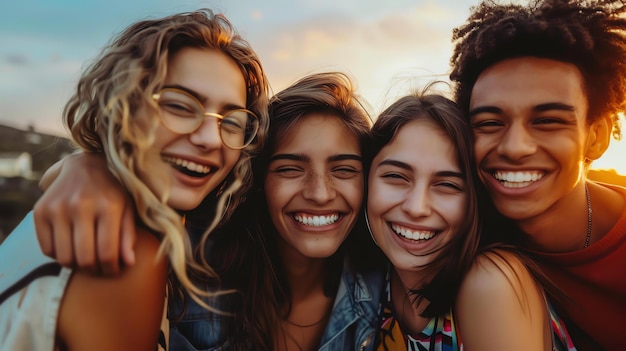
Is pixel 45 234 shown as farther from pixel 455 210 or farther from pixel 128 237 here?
pixel 455 210

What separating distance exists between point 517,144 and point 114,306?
7.02 feet

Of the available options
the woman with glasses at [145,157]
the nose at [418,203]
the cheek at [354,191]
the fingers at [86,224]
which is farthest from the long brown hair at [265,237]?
the fingers at [86,224]

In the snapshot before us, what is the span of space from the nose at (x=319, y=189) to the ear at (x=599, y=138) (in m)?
1.55

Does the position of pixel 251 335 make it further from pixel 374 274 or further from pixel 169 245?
pixel 169 245

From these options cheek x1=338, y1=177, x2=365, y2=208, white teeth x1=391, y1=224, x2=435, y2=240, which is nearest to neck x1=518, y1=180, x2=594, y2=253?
white teeth x1=391, y1=224, x2=435, y2=240

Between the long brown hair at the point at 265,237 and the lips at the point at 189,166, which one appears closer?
the lips at the point at 189,166

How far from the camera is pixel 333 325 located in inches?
118

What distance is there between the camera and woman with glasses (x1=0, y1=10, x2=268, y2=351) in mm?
1731

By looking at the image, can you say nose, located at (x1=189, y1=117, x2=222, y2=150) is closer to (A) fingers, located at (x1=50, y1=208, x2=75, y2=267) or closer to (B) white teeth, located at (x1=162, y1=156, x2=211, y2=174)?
(B) white teeth, located at (x1=162, y1=156, x2=211, y2=174)

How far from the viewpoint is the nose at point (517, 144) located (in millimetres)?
2424

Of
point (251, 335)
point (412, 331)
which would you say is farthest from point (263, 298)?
point (412, 331)

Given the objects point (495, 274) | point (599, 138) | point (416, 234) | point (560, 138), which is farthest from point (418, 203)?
point (599, 138)

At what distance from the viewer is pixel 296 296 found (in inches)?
125

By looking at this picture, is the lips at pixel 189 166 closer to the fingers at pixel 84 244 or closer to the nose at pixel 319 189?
the fingers at pixel 84 244
